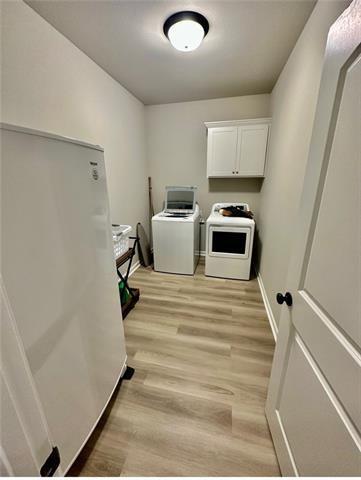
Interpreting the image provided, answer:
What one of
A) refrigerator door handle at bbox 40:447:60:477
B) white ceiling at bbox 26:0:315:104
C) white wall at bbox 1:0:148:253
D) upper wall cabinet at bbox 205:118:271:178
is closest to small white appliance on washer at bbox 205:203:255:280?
upper wall cabinet at bbox 205:118:271:178

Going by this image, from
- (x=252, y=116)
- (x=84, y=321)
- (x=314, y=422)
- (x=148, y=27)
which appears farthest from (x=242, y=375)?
(x=252, y=116)

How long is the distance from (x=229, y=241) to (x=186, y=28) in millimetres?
2110

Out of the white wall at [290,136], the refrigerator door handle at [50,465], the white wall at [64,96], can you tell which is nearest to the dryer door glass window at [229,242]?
the white wall at [290,136]

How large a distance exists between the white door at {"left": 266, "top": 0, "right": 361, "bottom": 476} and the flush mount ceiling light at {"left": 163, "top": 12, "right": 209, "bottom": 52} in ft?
3.85

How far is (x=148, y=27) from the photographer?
4.75 feet

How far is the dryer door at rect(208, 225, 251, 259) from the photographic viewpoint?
2.57 meters

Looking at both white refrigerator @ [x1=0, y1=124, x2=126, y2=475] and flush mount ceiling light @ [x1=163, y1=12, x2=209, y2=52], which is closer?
white refrigerator @ [x1=0, y1=124, x2=126, y2=475]

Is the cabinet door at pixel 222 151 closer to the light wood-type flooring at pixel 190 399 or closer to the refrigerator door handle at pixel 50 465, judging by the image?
the light wood-type flooring at pixel 190 399

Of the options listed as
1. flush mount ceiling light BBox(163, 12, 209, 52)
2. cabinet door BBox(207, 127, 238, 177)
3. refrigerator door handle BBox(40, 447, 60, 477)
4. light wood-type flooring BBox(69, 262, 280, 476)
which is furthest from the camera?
cabinet door BBox(207, 127, 238, 177)

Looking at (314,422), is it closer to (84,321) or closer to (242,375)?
(242,375)

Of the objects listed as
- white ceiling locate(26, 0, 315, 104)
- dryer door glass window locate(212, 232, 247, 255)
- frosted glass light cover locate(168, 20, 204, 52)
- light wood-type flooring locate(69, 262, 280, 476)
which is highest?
white ceiling locate(26, 0, 315, 104)

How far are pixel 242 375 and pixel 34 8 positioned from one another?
117 inches

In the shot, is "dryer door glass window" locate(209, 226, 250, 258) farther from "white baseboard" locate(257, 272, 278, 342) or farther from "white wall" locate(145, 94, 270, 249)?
"white wall" locate(145, 94, 270, 249)

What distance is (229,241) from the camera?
105 inches
